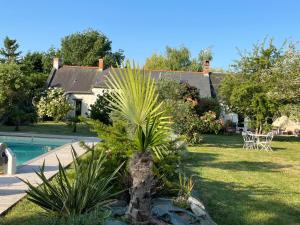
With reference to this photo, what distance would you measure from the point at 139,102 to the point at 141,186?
3.95 feet

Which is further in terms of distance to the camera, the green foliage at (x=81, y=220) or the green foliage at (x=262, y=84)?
the green foliage at (x=262, y=84)

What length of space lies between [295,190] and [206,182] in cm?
236

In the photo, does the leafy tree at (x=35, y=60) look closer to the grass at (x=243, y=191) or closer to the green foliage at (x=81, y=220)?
the grass at (x=243, y=191)

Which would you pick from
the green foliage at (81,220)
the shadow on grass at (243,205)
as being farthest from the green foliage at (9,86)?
the green foliage at (81,220)

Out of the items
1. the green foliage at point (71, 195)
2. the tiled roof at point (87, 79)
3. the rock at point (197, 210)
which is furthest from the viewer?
the tiled roof at point (87, 79)

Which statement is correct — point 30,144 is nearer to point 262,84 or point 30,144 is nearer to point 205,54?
point 262,84

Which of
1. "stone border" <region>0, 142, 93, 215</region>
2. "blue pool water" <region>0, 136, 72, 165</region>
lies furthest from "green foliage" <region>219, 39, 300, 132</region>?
"blue pool water" <region>0, 136, 72, 165</region>

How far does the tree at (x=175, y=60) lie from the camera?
61259mm

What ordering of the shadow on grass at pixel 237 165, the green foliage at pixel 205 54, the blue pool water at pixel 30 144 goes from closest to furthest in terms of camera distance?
the shadow on grass at pixel 237 165, the blue pool water at pixel 30 144, the green foliage at pixel 205 54

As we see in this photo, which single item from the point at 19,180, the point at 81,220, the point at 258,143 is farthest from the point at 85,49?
the point at 81,220

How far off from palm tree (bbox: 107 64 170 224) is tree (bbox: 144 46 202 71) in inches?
2208

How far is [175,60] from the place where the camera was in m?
63.1

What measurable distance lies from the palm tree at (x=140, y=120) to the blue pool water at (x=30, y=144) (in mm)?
12601

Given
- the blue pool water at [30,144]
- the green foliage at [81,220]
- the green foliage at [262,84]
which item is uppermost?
the green foliage at [262,84]
